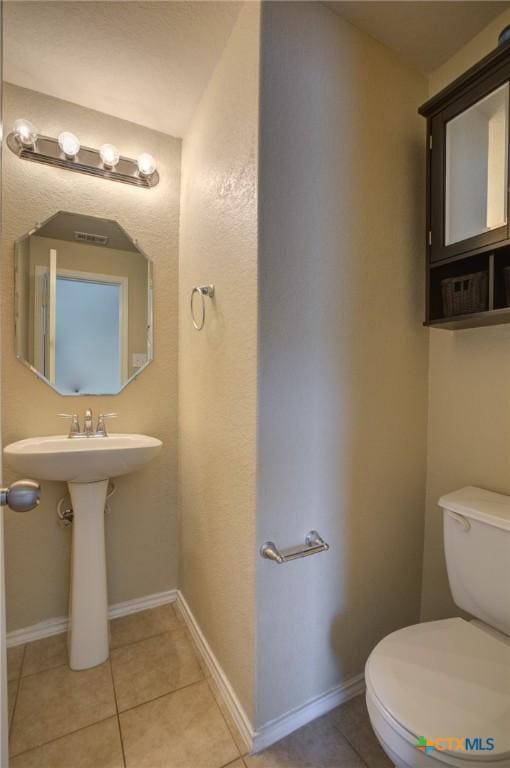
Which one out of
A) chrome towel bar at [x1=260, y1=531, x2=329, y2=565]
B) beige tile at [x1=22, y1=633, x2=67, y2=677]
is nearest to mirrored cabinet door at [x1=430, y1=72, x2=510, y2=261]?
chrome towel bar at [x1=260, y1=531, x2=329, y2=565]

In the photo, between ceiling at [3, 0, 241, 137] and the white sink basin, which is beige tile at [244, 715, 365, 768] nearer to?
the white sink basin

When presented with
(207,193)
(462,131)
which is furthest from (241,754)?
(462,131)

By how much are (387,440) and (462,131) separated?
1.11 meters

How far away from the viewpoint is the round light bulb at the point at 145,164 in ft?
5.34

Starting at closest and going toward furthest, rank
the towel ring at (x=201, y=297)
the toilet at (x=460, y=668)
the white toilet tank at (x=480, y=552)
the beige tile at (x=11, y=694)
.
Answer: the toilet at (x=460, y=668), the white toilet tank at (x=480, y=552), the beige tile at (x=11, y=694), the towel ring at (x=201, y=297)

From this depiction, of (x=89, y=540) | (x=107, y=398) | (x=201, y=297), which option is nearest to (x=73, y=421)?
(x=107, y=398)

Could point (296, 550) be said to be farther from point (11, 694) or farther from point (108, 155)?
point (108, 155)

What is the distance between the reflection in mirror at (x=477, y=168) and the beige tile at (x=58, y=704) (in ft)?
6.92

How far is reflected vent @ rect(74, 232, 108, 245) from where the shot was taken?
1.61 metres

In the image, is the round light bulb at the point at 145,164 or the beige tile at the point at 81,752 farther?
the round light bulb at the point at 145,164

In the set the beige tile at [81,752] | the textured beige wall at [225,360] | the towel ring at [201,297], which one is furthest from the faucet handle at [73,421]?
the beige tile at [81,752]

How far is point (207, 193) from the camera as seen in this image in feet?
4.75

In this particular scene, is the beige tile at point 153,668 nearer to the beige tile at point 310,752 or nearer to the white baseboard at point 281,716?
the white baseboard at point 281,716

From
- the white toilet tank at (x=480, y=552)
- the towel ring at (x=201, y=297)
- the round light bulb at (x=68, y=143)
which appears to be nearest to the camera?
the white toilet tank at (x=480, y=552)
